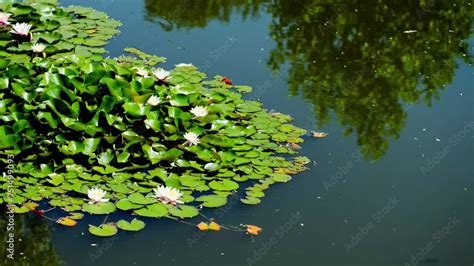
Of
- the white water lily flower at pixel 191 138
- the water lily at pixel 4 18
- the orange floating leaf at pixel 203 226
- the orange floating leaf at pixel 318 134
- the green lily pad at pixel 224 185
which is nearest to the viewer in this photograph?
the orange floating leaf at pixel 203 226

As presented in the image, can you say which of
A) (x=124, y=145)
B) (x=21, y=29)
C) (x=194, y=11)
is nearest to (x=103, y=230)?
(x=124, y=145)

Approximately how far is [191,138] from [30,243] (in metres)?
1.13

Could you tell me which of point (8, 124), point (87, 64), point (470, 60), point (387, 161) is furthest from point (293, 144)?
point (470, 60)

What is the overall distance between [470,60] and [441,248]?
8.76 ft

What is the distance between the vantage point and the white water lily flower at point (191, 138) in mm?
4129

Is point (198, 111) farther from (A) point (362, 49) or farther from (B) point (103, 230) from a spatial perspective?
(A) point (362, 49)

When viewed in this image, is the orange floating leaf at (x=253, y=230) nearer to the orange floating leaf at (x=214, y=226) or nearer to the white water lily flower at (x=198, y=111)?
the orange floating leaf at (x=214, y=226)

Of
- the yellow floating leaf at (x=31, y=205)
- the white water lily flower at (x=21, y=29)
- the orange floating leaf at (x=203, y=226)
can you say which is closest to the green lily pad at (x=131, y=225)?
the orange floating leaf at (x=203, y=226)

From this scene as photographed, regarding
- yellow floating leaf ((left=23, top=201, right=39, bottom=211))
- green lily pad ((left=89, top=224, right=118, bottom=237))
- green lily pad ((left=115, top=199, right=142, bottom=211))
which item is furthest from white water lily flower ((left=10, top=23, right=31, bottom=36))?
green lily pad ((left=89, top=224, right=118, bottom=237))

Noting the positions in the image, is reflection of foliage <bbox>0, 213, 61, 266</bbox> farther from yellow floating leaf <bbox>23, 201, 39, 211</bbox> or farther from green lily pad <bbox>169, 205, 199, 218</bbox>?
green lily pad <bbox>169, 205, 199, 218</bbox>

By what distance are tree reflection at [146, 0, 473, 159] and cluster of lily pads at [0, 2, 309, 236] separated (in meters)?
0.58

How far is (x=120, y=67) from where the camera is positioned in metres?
4.43

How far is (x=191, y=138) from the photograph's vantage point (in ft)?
Result: 13.6

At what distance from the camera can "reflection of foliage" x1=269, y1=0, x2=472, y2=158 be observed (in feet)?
16.3
